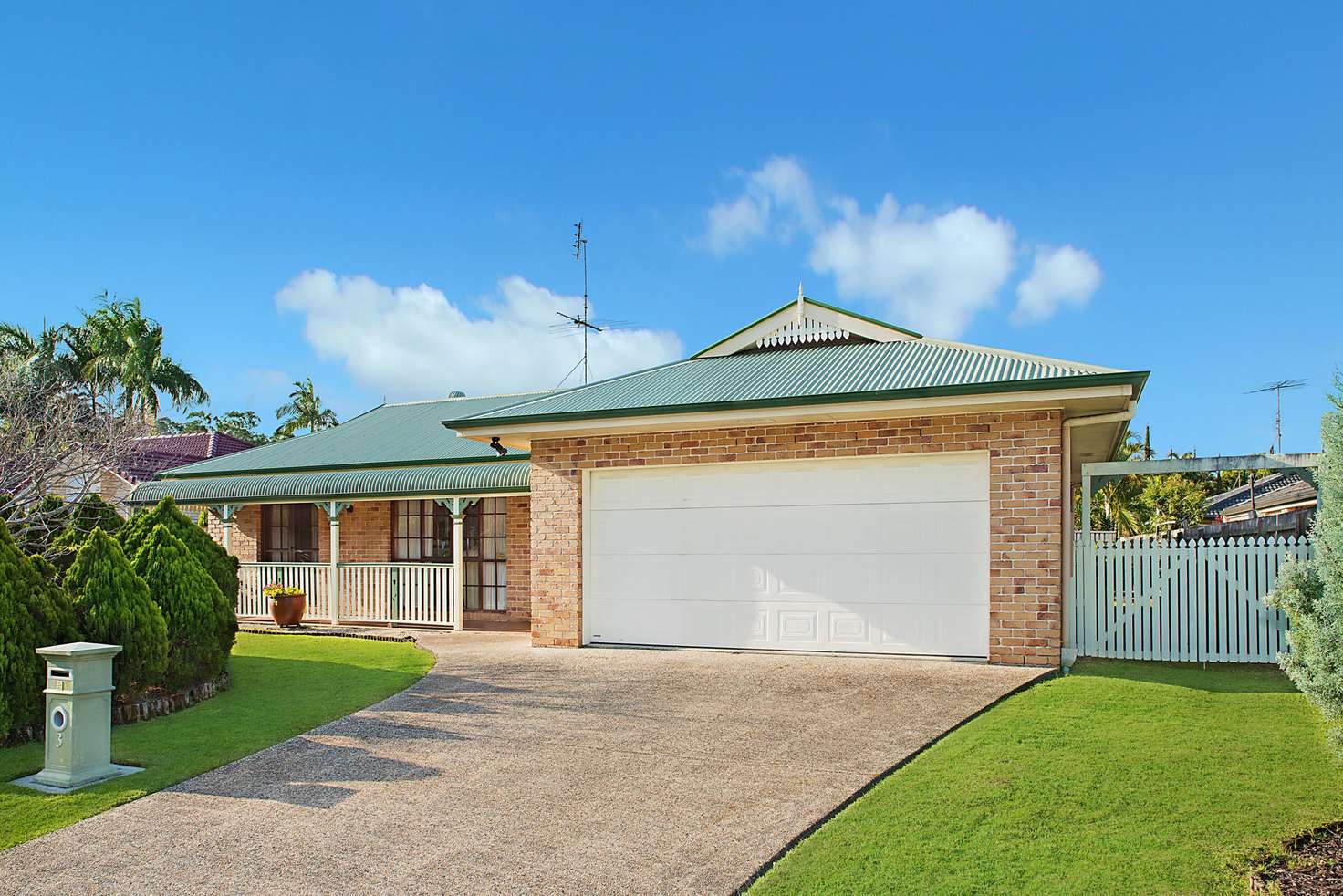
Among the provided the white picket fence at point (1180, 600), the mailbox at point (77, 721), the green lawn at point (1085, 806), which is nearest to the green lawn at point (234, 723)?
the mailbox at point (77, 721)

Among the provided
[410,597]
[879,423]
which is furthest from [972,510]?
[410,597]

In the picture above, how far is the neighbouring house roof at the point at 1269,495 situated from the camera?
24.3 metres

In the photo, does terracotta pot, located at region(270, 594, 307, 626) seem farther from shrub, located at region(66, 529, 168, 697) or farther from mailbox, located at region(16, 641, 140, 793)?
mailbox, located at region(16, 641, 140, 793)

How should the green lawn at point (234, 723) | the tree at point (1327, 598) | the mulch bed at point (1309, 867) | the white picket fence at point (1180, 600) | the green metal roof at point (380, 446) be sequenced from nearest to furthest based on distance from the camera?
the mulch bed at point (1309, 867) → the tree at point (1327, 598) → the green lawn at point (234, 723) → the white picket fence at point (1180, 600) → the green metal roof at point (380, 446)

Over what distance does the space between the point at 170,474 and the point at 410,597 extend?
7.18 m

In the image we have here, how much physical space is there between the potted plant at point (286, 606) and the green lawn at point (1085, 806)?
41.0 feet

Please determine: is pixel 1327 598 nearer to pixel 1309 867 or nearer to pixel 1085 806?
pixel 1309 867

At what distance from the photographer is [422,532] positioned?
60.2 feet

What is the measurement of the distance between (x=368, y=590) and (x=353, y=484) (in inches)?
74.6

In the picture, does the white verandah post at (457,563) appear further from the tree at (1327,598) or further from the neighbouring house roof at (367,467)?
the tree at (1327,598)

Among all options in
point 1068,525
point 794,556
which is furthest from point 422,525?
point 1068,525

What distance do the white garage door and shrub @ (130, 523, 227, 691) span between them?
14.5 ft

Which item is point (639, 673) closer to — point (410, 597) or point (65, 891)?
point (65, 891)

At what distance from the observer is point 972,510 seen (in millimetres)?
10352
